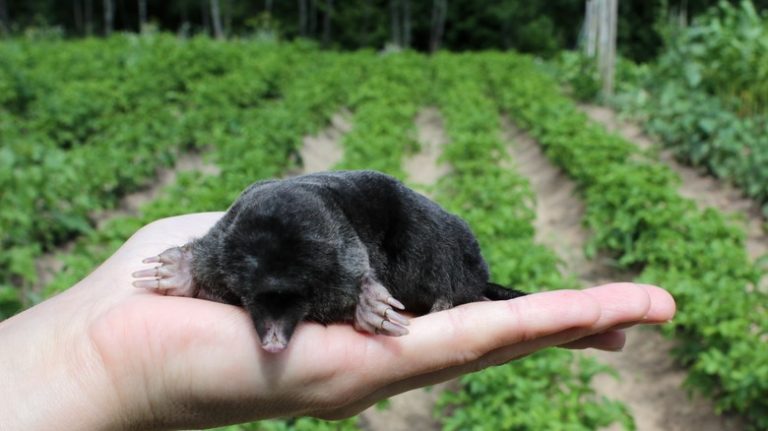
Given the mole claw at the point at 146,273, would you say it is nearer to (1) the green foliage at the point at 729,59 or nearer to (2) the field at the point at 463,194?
A: (2) the field at the point at 463,194

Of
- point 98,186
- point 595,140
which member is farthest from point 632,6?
point 98,186

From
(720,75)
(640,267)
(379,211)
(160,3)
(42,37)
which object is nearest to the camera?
(379,211)

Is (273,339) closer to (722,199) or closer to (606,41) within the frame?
(722,199)

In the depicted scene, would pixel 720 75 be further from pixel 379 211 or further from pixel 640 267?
pixel 379 211

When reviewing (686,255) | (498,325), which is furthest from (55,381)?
(686,255)

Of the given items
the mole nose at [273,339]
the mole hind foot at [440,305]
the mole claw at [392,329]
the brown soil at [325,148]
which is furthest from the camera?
the brown soil at [325,148]

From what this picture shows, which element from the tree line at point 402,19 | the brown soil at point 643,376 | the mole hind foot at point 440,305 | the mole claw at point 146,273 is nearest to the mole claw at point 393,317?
the mole hind foot at point 440,305
